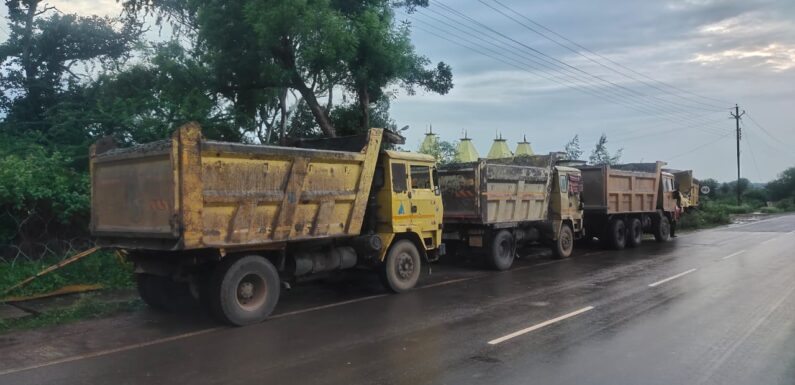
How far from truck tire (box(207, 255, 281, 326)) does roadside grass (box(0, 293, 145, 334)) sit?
6.57 feet

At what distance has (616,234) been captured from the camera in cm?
1945

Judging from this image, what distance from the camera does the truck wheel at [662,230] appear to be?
886 inches

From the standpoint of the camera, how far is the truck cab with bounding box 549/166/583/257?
52.9 feet

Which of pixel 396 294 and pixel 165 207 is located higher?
pixel 165 207

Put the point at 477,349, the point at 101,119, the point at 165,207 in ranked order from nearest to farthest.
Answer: the point at 477,349, the point at 165,207, the point at 101,119

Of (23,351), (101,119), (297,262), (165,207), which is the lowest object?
(23,351)

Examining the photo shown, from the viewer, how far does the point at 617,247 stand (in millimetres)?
19484

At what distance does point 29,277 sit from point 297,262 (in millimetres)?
5241

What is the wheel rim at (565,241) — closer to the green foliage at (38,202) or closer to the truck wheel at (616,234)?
the truck wheel at (616,234)

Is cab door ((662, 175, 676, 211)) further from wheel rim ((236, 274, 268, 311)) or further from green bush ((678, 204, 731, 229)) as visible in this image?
wheel rim ((236, 274, 268, 311))

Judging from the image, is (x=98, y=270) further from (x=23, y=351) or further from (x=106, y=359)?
(x=106, y=359)

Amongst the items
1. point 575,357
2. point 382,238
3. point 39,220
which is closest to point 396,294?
point 382,238

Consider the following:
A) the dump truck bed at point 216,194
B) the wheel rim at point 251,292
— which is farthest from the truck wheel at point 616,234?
the wheel rim at point 251,292

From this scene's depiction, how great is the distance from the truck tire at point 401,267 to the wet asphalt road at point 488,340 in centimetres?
27
